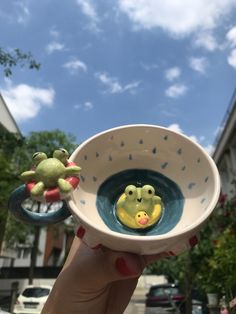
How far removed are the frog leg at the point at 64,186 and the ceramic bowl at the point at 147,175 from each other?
71 millimetres

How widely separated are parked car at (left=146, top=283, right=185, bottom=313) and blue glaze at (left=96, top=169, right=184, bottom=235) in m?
10.1

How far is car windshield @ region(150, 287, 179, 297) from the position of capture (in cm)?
1238

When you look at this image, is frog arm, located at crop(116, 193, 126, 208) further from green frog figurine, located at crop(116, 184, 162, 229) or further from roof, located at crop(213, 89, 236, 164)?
roof, located at crop(213, 89, 236, 164)

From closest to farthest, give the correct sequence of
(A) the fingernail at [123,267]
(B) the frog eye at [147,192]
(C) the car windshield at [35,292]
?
(A) the fingernail at [123,267]
(B) the frog eye at [147,192]
(C) the car windshield at [35,292]

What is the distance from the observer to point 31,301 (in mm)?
11516

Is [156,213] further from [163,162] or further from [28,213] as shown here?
[28,213]

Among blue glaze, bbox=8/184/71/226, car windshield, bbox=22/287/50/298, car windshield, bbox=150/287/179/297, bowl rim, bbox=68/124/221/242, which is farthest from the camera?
car windshield, bbox=150/287/179/297

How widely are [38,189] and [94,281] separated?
572 millimetres

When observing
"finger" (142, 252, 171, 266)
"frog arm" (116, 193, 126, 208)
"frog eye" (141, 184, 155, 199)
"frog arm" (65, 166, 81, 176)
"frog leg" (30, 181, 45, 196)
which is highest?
"frog arm" (65, 166, 81, 176)

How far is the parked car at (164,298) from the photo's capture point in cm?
1170

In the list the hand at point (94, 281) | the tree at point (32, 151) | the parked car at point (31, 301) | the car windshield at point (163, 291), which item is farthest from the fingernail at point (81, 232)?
the tree at point (32, 151)

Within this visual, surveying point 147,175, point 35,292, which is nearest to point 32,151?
point 35,292

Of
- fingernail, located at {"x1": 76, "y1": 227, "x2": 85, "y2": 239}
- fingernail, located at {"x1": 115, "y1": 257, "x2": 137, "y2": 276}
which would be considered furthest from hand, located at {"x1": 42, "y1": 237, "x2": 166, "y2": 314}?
fingernail, located at {"x1": 76, "y1": 227, "x2": 85, "y2": 239}

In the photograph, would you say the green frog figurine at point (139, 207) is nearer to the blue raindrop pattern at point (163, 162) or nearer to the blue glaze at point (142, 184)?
the blue glaze at point (142, 184)
